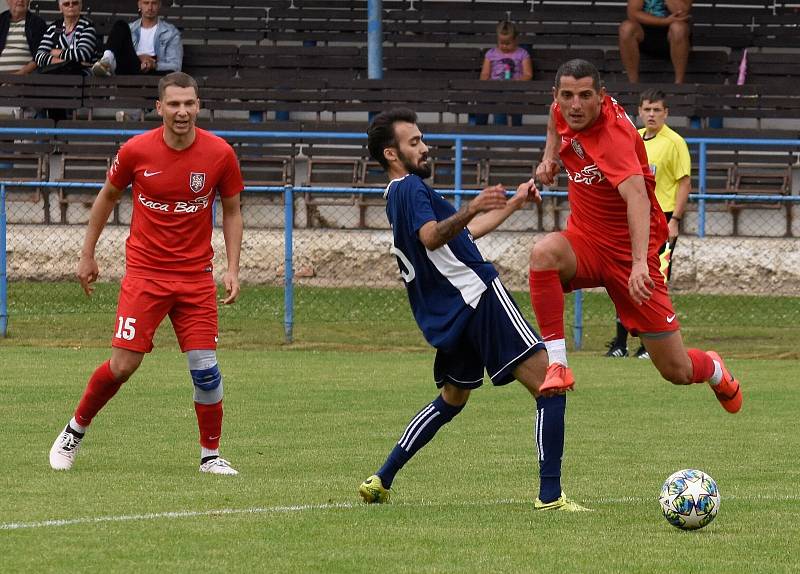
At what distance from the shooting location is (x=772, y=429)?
10086 mm

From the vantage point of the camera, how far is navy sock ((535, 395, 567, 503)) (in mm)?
6652

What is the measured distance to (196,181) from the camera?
26.4 feet

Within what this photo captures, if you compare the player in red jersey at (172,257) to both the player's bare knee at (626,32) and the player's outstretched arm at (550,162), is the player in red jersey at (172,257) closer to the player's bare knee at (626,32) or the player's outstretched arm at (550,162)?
the player's outstretched arm at (550,162)

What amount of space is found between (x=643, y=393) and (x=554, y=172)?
4.93 metres

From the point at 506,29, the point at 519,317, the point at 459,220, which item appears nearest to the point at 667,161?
the point at 519,317

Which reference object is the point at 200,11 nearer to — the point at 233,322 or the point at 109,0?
the point at 109,0

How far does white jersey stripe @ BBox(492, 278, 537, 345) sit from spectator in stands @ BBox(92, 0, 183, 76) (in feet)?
49.4

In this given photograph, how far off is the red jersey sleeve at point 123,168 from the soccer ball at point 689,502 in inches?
133

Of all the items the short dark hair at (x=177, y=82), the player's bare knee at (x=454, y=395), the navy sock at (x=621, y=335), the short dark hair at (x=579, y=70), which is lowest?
the navy sock at (x=621, y=335)

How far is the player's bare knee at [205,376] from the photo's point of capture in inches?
315

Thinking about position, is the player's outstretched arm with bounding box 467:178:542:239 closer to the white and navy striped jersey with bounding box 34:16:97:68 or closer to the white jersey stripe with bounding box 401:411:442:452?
the white jersey stripe with bounding box 401:411:442:452

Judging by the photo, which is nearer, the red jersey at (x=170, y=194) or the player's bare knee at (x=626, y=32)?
the red jersey at (x=170, y=194)

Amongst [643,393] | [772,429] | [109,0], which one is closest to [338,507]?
[772,429]

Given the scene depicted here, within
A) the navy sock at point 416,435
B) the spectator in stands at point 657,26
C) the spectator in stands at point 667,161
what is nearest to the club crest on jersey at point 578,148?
the navy sock at point 416,435
